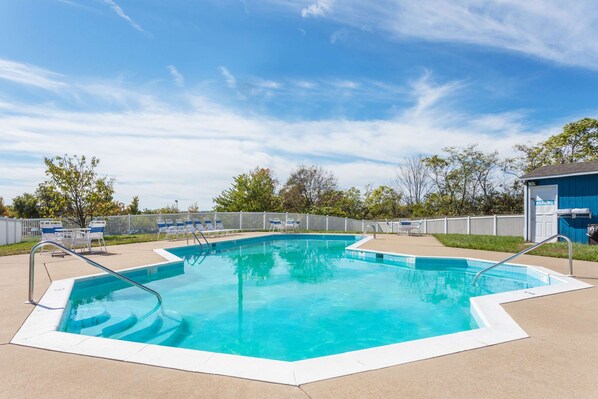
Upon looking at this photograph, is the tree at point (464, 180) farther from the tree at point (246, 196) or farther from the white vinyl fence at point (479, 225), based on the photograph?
the tree at point (246, 196)

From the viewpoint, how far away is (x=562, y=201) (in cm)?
1163

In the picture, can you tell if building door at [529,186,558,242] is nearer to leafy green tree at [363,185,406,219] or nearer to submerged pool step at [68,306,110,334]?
submerged pool step at [68,306,110,334]

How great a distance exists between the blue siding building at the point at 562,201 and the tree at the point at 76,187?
18948mm

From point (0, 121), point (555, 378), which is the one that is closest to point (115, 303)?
point (555, 378)

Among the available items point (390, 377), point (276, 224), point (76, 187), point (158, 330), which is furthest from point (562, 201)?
point (76, 187)

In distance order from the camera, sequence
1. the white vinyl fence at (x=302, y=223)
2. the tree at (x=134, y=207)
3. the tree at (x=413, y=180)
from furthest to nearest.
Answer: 1. the tree at (x=413, y=180)
2. the tree at (x=134, y=207)
3. the white vinyl fence at (x=302, y=223)

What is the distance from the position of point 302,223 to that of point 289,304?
15.6 m

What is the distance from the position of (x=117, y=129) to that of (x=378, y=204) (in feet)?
71.4

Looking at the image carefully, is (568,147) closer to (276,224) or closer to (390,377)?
(276,224)

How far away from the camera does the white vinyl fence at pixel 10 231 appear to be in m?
13.9

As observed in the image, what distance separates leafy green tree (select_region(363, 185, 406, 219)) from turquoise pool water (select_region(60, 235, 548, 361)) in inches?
787

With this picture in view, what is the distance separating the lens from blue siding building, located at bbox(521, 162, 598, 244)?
1100 cm

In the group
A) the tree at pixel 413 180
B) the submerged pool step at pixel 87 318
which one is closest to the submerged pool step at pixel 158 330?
the submerged pool step at pixel 87 318

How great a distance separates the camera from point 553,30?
1209cm
